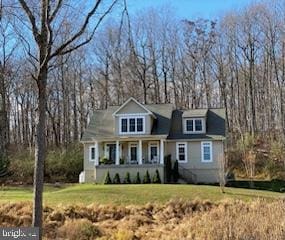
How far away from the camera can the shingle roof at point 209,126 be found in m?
34.7

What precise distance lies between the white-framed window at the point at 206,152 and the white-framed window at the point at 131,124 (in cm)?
447

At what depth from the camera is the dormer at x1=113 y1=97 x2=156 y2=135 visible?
34562 mm

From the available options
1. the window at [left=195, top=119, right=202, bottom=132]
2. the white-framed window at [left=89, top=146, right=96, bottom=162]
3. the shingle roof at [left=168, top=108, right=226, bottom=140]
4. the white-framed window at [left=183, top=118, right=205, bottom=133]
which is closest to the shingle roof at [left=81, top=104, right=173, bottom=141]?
the shingle roof at [left=168, top=108, right=226, bottom=140]

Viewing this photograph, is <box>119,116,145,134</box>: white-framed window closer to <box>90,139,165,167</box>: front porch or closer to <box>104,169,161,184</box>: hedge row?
<box>90,139,165,167</box>: front porch

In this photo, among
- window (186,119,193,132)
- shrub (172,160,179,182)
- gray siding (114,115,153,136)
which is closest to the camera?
shrub (172,160,179,182)

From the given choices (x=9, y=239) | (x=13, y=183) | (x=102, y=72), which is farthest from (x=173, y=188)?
(x=102, y=72)

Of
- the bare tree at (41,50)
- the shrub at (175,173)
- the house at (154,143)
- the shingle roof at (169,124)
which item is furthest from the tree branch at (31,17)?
the shrub at (175,173)

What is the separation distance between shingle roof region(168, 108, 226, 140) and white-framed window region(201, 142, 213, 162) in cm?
51

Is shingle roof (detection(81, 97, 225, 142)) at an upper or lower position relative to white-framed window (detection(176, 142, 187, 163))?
upper

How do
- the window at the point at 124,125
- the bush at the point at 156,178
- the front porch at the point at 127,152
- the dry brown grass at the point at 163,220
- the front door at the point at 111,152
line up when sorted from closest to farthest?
the dry brown grass at the point at 163,220
the bush at the point at 156,178
the front porch at the point at 127,152
the window at the point at 124,125
the front door at the point at 111,152

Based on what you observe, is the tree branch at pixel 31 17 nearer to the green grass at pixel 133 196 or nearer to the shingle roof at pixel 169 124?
the green grass at pixel 133 196

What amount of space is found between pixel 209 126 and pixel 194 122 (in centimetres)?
115

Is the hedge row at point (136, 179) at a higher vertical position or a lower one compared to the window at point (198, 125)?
lower

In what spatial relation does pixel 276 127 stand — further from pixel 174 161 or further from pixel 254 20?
pixel 174 161
